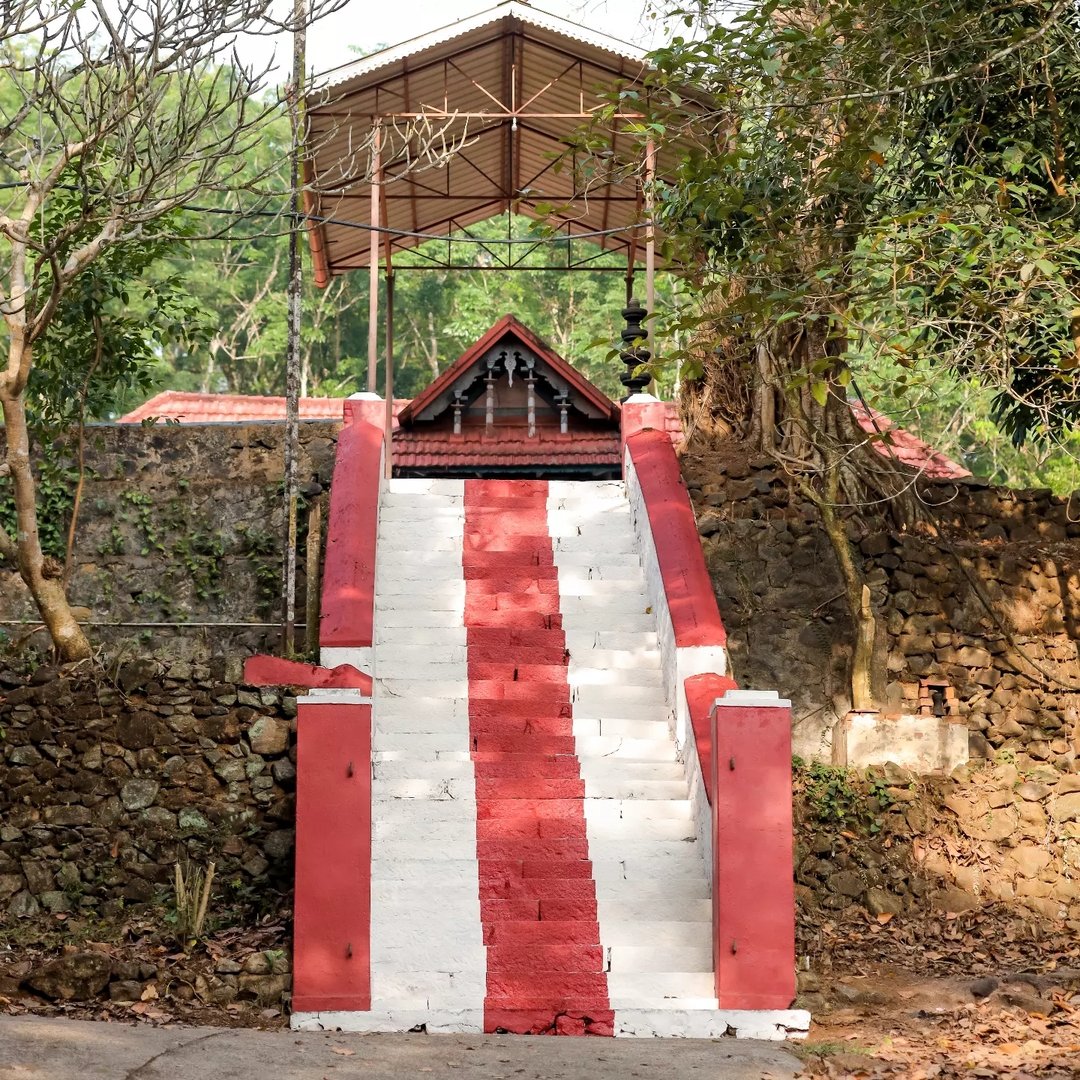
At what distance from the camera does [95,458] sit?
12695 millimetres

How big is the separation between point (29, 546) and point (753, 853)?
429cm

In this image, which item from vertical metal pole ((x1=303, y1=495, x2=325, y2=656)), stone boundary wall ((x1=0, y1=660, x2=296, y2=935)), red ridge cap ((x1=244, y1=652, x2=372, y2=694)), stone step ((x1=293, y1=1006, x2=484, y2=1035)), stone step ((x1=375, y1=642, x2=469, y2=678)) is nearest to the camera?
stone step ((x1=293, y1=1006, x2=484, y2=1035))

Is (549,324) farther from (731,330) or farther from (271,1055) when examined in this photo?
(271,1055)

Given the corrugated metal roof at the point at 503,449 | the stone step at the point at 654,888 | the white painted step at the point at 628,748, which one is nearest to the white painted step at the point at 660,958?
the stone step at the point at 654,888

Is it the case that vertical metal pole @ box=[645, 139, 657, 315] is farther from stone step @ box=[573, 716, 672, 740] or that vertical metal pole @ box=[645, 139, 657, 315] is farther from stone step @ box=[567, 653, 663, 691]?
stone step @ box=[573, 716, 672, 740]

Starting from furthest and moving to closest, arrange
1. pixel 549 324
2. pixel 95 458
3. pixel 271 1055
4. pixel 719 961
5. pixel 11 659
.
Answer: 1. pixel 549 324
2. pixel 95 458
3. pixel 11 659
4. pixel 719 961
5. pixel 271 1055

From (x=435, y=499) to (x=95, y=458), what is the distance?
3541 mm

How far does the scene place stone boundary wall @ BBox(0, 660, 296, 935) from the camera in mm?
7914

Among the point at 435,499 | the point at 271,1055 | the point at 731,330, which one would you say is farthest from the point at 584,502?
the point at 271,1055

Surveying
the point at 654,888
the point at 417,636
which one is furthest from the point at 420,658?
the point at 654,888

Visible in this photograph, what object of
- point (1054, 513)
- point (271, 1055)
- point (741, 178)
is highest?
point (741, 178)

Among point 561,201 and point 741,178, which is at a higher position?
point 561,201

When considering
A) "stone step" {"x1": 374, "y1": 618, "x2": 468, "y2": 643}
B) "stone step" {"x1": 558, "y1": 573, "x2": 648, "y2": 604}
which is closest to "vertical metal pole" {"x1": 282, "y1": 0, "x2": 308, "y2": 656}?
"stone step" {"x1": 374, "y1": 618, "x2": 468, "y2": 643}

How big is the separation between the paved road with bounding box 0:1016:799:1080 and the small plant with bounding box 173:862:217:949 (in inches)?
37.4
